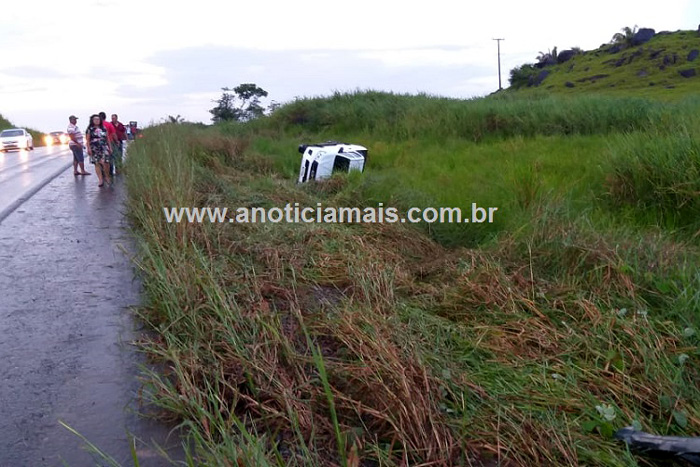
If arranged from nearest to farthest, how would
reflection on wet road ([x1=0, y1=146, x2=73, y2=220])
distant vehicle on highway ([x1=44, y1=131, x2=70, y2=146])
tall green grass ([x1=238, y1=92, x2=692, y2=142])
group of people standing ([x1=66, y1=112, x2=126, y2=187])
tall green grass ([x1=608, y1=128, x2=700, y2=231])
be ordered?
tall green grass ([x1=608, y1=128, x2=700, y2=231]) < reflection on wet road ([x1=0, y1=146, x2=73, y2=220]) < group of people standing ([x1=66, y1=112, x2=126, y2=187]) < tall green grass ([x1=238, y1=92, x2=692, y2=142]) < distant vehicle on highway ([x1=44, y1=131, x2=70, y2=146])

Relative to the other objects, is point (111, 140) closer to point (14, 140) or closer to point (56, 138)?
point (14, 140)

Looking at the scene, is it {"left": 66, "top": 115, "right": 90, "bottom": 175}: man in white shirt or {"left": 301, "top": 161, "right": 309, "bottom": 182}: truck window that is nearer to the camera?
{"left": 301, "top": 161, "right": 309, "bottom": 182}: truck window

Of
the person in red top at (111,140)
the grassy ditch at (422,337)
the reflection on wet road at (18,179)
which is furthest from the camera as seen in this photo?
the person in red top at (111,140)

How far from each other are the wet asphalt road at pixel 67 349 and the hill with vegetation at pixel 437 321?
261mm

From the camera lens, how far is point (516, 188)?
23.1 feet

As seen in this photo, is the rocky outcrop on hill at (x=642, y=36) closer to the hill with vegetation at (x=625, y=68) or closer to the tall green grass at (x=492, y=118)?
the hill with vegetation at (x=625, y=68)

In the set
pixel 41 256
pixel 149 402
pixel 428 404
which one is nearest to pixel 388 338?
pixel 428 404

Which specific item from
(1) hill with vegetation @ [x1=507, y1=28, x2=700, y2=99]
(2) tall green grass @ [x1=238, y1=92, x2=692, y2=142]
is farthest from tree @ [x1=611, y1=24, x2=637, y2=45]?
(2) tall green grass @ [x1=238, y1=92, x2=692, y2=142]

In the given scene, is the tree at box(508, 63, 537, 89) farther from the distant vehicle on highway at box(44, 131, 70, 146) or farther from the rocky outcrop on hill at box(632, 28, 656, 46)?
Answer: the distant vehicle on highway at box(44, 131, 70, 146)

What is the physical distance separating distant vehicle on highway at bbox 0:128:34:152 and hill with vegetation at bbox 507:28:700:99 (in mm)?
26789

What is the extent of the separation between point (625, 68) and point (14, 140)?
39495mm

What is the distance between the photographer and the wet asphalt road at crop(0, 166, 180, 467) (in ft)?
10.2

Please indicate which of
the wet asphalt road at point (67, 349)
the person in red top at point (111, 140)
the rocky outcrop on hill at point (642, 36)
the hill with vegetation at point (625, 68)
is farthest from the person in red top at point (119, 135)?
the rocky outcrop on hill at point (642, 36)

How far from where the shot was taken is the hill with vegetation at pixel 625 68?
3959 centimetres
